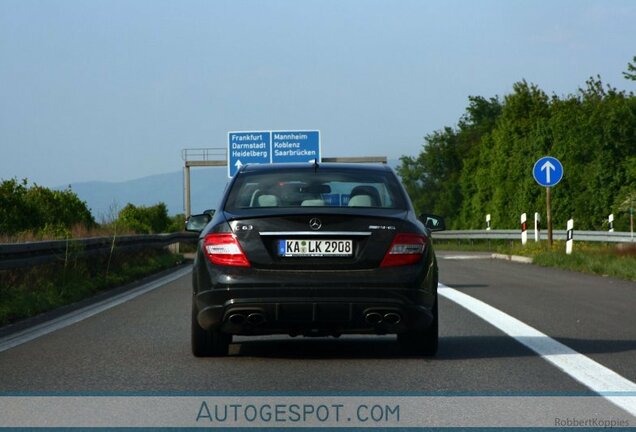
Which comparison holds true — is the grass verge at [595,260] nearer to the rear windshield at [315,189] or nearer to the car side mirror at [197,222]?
the rear windshield at [315,189]

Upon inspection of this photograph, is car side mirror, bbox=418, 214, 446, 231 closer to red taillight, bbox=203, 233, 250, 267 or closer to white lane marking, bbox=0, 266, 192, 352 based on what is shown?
Result: red taillight, bbox=203, 233, 250, 267

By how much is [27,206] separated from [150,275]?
52.6 ft

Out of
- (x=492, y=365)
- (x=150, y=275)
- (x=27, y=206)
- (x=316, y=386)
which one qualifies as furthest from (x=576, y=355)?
(x=27, y=206)

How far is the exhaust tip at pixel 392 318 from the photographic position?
29.5 ft

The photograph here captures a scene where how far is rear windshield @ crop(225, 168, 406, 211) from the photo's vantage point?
965 cm

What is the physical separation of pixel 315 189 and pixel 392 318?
4.43 ft

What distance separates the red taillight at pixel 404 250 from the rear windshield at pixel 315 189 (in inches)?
20.5

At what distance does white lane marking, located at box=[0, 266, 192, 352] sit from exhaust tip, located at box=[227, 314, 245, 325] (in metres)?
2.54

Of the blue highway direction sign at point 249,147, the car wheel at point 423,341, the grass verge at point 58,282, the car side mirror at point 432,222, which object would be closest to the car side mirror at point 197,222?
the car side mirror at point 432,222

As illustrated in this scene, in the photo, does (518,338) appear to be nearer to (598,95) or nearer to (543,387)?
(543,387)

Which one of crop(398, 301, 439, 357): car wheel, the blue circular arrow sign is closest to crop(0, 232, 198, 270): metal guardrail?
crop(398, 301, 439, 357): car wheel

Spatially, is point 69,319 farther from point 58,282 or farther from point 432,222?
point 432,222

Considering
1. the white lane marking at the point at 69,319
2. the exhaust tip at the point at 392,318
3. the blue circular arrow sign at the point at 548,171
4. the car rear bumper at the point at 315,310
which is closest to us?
the car rear bumper at the point at 315,310

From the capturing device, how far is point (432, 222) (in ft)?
34.7
